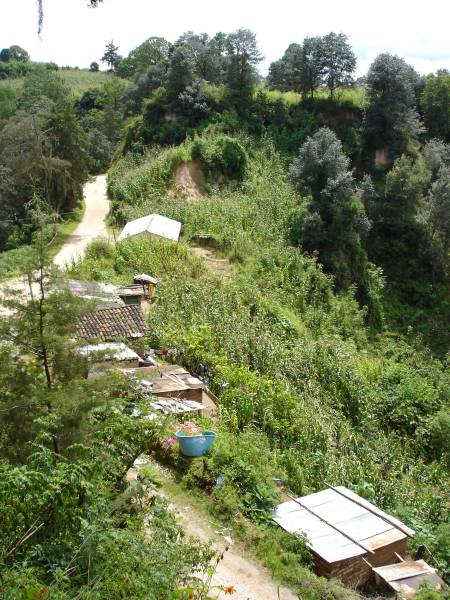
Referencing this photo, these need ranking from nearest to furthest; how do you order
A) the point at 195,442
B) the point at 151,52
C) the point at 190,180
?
the point at 195,442, the point at 190,180, the point at 151,52

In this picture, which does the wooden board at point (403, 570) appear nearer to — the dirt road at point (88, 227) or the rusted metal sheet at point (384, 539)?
the rusted metal sheet at point (384, 539)

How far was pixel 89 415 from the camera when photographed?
6195mm

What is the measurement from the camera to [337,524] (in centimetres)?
775

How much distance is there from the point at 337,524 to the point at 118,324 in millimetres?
6240

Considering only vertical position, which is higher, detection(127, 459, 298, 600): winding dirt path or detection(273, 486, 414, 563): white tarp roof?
detection(273, 486, 414, 563): white tarp roof

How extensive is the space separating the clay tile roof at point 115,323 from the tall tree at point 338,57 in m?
25.2

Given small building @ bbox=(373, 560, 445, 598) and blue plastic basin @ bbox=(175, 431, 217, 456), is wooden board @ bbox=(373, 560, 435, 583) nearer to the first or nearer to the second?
small building @ bbox=(373, 560, 445, 598)

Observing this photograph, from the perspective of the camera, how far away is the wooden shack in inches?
281

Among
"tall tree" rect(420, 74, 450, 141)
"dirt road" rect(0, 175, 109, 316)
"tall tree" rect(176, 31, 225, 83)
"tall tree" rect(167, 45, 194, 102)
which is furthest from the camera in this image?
"tall tree" rect(176, 31, 225, 83)

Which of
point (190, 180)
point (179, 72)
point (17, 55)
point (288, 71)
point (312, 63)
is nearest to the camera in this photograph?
point (190, 180)

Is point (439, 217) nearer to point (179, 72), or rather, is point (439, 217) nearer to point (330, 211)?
point (330, 211)

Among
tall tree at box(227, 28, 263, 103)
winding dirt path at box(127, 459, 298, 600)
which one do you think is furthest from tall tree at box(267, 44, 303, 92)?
winding dirt path at box(127, 459, 298, 600)

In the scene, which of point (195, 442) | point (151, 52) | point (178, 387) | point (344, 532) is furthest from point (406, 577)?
point (151, 52)

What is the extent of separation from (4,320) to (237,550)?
3859 millimetres
